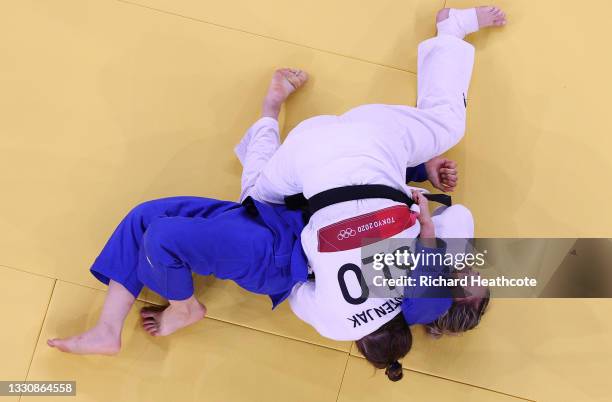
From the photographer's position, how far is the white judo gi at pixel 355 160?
1.10m

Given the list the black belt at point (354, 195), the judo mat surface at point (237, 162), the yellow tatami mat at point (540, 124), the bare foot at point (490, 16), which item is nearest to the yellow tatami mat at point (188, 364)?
the judo mat surface at point (237, 162)

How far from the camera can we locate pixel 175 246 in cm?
118

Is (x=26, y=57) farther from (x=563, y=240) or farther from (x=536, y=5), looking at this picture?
(x=563, y=240)

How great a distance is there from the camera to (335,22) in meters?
1.58

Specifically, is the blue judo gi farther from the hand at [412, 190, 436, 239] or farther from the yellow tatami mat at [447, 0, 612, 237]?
the yellow tatami mat at [447, 0, 612, 237]

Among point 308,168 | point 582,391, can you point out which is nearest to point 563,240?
point 582,391

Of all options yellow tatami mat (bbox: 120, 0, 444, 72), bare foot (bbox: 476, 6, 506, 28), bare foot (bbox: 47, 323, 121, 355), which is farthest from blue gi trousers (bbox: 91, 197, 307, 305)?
bare foot (bbox: 476, 6, 506, 28)

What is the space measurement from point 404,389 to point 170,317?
65 centimetres

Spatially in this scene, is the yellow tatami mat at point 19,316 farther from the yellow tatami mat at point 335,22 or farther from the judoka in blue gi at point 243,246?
the yellow tatami mat at point 335,22

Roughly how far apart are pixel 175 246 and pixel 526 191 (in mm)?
989

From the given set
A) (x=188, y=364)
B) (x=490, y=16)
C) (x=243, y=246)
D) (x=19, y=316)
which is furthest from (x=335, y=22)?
(x=19, y=316)

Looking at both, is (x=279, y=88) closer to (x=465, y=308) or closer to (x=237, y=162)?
(x=237, y=162)

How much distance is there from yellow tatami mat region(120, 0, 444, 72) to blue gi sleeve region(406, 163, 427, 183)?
313 millimetres

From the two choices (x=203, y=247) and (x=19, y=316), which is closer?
(x=203, y=247)
